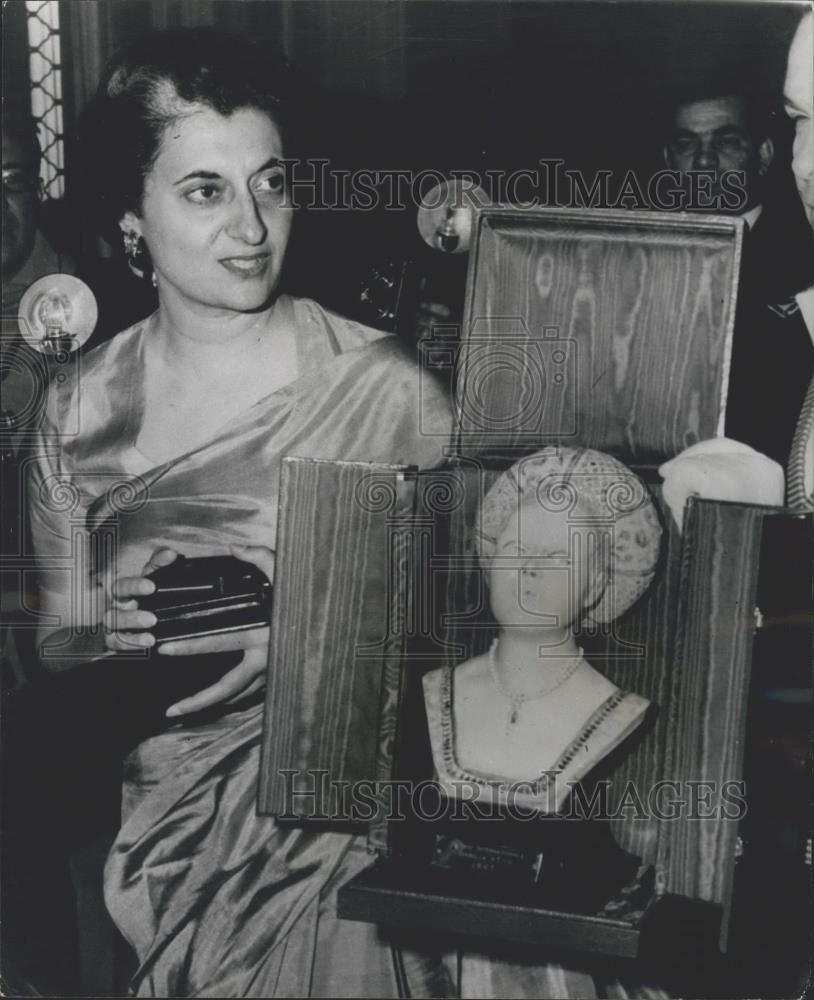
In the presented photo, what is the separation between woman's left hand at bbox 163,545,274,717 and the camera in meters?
2.08

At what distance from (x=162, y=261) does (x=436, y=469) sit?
0.61 meters

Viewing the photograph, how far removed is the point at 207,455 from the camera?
6.87ft

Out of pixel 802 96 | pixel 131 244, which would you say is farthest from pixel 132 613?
pixel 802 96

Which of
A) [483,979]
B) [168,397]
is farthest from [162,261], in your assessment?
[483,979]

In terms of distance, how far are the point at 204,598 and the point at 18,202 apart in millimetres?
782

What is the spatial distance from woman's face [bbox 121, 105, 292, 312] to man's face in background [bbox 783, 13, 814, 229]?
88 centimetres

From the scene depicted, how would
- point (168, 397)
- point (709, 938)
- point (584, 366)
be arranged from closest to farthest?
point (709, 938) → point (584, 366) → point (168, 397)

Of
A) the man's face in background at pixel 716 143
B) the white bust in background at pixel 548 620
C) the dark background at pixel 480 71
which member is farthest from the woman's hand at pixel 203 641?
the man's face in background at pixel 716 143

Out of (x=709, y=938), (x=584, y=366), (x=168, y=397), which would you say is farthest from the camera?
(x=168, y=397)

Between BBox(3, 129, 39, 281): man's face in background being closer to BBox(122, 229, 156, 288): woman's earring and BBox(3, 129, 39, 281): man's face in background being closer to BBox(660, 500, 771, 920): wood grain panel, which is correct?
BBox(122, 229, 156, 288): woman's earring

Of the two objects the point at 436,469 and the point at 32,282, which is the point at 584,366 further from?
the point at 32,282

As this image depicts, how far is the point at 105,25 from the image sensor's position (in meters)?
2.04

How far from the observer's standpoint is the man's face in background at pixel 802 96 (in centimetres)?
199

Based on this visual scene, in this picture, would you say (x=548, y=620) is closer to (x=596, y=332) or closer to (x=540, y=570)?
(x=540, y=570)
